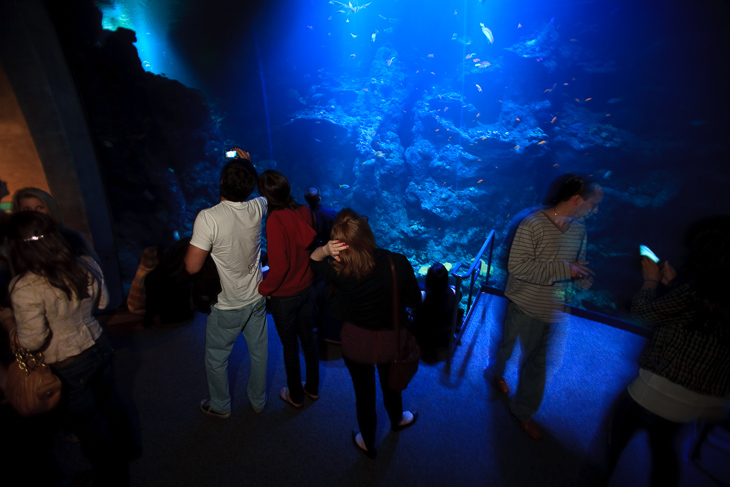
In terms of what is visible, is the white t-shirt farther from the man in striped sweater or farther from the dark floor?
the man in striped sweater

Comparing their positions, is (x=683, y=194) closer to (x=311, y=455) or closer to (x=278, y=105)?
(x=311, y=455)

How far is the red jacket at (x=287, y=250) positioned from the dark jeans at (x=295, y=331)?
0.30 feet

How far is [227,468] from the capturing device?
6.76 feet

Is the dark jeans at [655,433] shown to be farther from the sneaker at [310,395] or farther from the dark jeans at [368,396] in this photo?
the sneaker at [310,395]

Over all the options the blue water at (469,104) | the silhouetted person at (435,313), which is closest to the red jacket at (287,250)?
the silhouetted person at (435,313)

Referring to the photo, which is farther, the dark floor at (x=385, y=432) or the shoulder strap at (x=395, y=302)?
the dark floor at (x=385, y=432)

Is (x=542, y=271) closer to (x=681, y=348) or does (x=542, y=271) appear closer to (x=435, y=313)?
(x=681, y=348)

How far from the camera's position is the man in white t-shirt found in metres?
1.78

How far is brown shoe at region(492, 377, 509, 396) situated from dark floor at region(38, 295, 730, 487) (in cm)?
10

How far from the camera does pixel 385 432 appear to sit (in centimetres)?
229

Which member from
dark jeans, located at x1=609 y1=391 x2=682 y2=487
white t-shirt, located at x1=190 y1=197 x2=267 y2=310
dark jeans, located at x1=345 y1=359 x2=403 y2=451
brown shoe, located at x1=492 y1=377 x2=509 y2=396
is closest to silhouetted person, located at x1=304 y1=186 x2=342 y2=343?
white t-shirt, located at x1=190 y1=197 x2=267 y2=310

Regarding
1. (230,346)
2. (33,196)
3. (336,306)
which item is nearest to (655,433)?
(336,306)

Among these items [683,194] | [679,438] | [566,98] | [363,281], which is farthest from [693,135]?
→ [363,281]

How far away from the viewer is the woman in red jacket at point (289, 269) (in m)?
1.94
